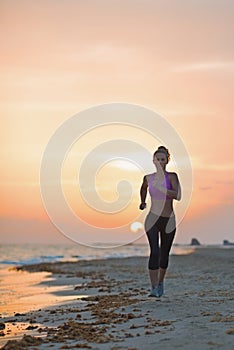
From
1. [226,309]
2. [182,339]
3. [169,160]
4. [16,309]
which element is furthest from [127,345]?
[16,309]

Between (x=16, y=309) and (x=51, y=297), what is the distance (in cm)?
251

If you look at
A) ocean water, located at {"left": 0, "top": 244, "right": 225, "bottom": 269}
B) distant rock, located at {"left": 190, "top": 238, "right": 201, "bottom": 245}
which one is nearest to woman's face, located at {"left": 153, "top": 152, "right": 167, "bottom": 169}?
ocean water, located at {"left": 0, "top": 244, "right": 225, "bottom": 269}

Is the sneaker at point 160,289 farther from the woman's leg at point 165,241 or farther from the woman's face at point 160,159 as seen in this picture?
the woman's face at point 160,159

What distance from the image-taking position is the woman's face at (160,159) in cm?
1012

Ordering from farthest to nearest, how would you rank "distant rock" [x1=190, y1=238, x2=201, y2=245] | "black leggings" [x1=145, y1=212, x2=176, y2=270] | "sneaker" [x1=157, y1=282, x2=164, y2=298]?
"distant rock" [x1=190, y1=238, x2=201, y2=245] < "sneaker" [x1=157, y1=282, x2=164, y2=298] < "black leggings" [x1=145, y1=212, x2=176, y2=270]

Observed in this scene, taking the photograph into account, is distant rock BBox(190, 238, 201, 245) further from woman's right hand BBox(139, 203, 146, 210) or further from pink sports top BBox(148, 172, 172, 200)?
Result: woman's right hand BBox(139, 203, 146, 210)

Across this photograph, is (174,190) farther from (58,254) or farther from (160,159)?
(58,254)

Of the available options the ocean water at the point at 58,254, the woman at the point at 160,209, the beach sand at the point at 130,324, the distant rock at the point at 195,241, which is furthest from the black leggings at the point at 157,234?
the distant rock at the point at 195,241

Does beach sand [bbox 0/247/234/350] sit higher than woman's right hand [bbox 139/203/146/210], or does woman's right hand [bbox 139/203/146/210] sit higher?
woman's right hand [bbox 139/203/146/210]

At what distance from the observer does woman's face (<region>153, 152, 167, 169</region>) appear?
10125 millimetres

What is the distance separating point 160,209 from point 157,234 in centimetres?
43

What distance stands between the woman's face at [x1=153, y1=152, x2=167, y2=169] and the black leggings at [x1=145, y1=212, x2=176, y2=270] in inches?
31.8

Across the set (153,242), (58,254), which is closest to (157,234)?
(153,242)

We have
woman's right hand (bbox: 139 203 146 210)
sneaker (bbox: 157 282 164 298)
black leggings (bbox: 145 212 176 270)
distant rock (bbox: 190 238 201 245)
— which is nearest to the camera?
woman's right hand (bbox: 139 203 146 210)
